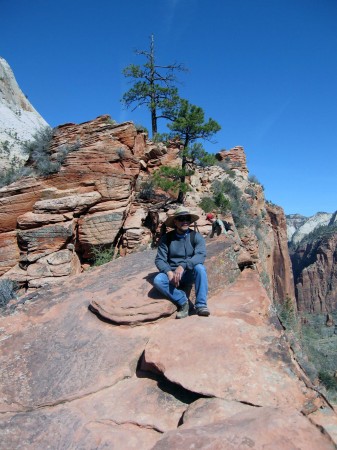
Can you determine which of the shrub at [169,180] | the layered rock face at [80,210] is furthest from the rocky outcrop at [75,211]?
the shrub at [169,180]

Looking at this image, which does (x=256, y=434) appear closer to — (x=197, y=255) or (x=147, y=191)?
(x=197, y=255)

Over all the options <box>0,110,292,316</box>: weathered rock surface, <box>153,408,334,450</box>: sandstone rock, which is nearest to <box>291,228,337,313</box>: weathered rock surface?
<box>0,110,292,316</box>: weathered rock surface

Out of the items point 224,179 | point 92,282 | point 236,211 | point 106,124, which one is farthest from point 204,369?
point 224,179

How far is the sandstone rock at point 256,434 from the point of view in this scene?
77.0 inches

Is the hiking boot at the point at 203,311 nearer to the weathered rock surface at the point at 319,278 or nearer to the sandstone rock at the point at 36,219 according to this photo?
the sandstone rock at the point at 36,219

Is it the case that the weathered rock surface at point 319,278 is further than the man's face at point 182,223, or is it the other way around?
the weathered rock surface at point 319,278

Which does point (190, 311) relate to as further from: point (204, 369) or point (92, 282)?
point (92, 282)

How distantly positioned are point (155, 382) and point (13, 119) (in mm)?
23886

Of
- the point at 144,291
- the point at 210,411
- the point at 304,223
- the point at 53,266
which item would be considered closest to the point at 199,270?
the point at 144,291

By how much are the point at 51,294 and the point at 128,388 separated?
289 centimetres

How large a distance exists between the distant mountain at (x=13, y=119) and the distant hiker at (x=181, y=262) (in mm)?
14084

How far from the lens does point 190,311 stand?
425cm

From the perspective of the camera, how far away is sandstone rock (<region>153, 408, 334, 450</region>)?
1.96 metres

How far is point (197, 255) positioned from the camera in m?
4.34
